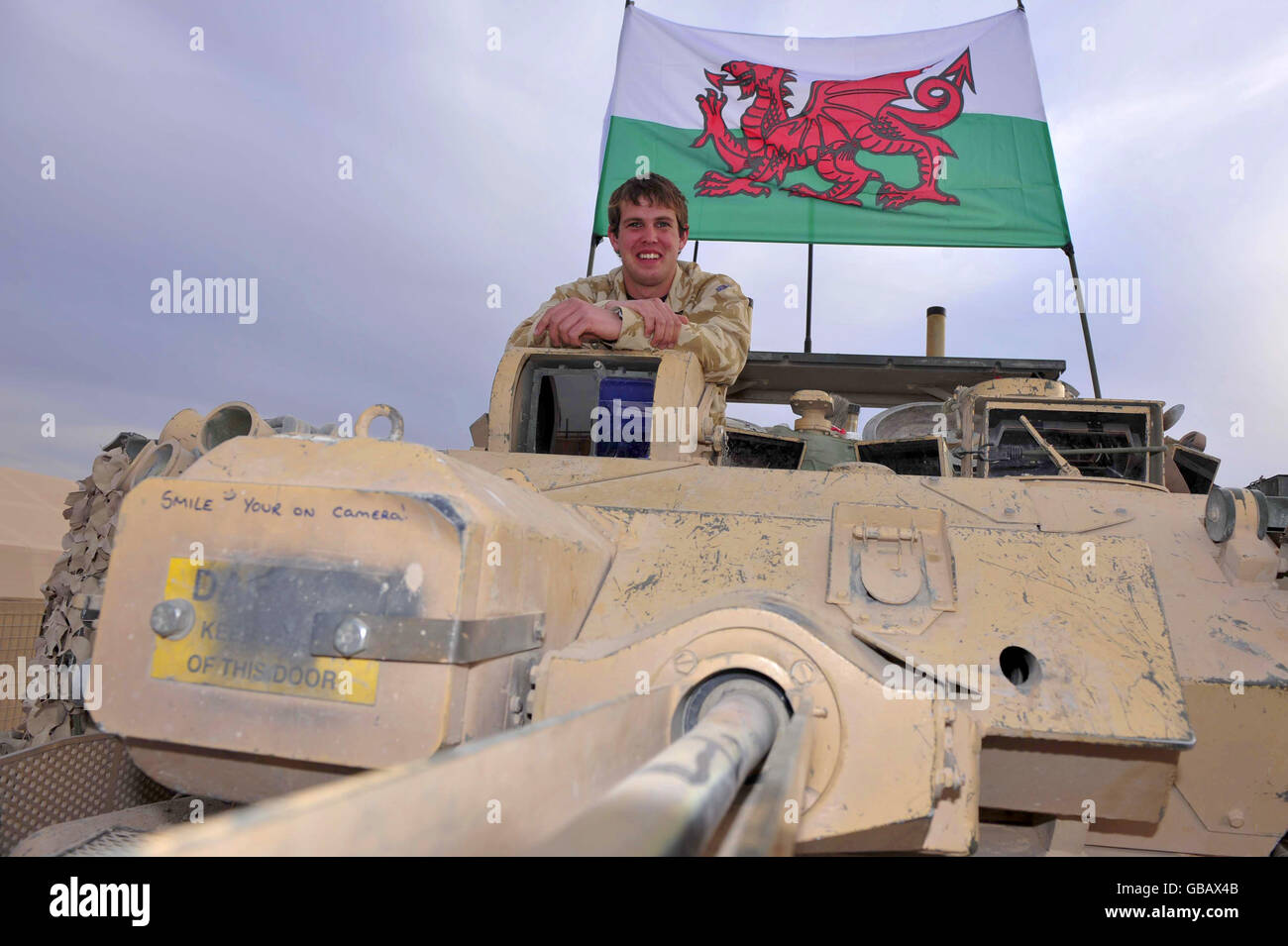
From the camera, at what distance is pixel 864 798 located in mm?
1541

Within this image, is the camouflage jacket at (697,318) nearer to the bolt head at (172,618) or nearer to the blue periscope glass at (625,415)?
the blue periscope glass at (625,415)

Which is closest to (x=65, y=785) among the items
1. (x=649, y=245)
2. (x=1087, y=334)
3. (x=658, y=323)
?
(x=658, y=323)

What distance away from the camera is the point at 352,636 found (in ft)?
4.61

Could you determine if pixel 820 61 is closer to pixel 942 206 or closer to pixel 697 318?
pixel 942 206

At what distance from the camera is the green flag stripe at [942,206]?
9.26 metres

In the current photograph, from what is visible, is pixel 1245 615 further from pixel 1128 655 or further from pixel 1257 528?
pixel 1128 655

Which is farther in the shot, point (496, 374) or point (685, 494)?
point (496, 374)

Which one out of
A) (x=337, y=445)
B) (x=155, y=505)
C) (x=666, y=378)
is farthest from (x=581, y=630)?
(x=666, y=378)

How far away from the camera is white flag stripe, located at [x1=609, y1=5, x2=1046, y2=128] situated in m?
9.84

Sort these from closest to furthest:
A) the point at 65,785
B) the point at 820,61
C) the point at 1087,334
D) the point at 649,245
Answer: the point at 65,785
the point at 649,245
the point at 1087,334
the point at 820,61

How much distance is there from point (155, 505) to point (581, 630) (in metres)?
0.95

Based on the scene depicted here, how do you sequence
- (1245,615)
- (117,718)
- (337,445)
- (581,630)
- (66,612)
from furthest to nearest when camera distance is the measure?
(66,612) < (1245,615) < (581,630) < (337,445) < (117,718)

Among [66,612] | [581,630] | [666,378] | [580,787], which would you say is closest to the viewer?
[580,787]

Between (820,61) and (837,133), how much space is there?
1108mm
